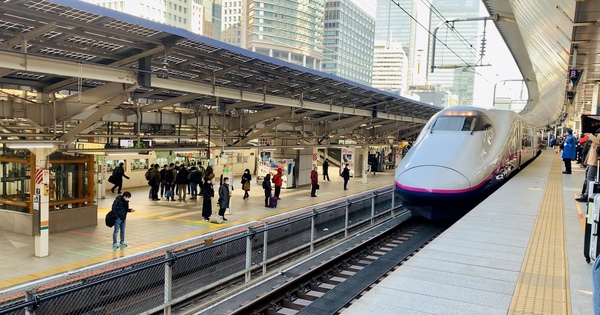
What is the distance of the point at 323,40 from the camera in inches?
4963

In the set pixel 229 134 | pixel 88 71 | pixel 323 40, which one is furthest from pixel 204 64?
pixel 323 40

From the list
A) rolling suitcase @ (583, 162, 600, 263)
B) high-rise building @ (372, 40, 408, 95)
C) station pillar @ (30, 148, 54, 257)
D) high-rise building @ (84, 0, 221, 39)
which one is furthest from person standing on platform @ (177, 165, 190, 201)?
high-rise building @ (372, 40, 408, 95)

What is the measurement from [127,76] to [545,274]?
7.70 meters

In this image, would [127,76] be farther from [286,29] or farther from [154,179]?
[286,29]

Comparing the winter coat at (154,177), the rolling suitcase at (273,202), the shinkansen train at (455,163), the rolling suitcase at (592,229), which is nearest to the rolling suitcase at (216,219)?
the rolling suitcase at (273,202)

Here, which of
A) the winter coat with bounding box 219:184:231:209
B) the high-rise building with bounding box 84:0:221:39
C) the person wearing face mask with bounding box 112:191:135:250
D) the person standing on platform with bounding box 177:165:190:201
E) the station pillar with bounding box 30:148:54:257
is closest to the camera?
the station pillar with bounding box 30:148:54:257

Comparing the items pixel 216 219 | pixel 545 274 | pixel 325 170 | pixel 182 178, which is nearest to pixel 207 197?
pixel 216 219

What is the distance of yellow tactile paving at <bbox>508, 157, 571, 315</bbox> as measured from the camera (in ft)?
15.9

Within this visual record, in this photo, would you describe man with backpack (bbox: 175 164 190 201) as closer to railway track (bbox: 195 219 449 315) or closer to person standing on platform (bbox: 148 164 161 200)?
person standing on platform (bbox: 148 164 161 200)

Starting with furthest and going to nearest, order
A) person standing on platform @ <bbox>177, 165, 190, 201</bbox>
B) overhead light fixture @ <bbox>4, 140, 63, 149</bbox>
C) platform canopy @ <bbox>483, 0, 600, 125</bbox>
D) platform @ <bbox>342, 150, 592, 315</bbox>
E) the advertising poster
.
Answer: the advertising poster
person standing on platform @ <bbox>177, 165, 190, 201</bbox>
overhead light fixture @ <bbox>4, 140, 63, 149</bbox>
platform canopy @ <bbox>483, 0, 600, 125</bbox>
platform @ <bbox>342, 150, 592, 315</bbox>

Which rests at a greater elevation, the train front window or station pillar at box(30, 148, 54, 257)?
the train front window

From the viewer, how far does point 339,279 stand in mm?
9336

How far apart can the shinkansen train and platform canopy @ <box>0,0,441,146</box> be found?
3.45m

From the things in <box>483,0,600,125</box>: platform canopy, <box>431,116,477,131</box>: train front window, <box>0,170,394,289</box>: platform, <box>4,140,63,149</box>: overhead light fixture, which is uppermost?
<box>483,0,600,125</box>: platform canopy
